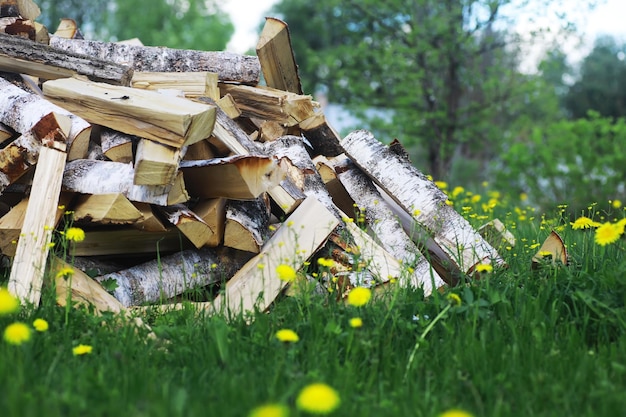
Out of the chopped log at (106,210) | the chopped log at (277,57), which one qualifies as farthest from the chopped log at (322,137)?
the chopped log at (106,210)

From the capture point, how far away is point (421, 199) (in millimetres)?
3465

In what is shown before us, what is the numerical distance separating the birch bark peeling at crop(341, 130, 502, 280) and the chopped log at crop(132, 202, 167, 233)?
1259mm

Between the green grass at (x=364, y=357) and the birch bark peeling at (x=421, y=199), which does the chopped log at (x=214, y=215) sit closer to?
the green grass at (x=364, y=357)

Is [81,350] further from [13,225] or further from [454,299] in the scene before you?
[454,299]

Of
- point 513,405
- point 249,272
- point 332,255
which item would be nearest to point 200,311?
point 249,272

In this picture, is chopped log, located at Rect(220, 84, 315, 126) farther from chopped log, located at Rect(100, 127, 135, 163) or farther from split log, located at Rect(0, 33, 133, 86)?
chopped log, located at Rect(100, 127, 135, 163)

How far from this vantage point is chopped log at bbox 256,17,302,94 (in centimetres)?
422

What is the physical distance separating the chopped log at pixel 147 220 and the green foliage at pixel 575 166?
19.2 feet

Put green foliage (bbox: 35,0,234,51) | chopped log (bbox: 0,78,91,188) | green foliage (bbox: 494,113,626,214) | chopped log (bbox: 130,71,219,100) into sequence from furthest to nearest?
green foliage (bbox: 35,0,234,51) → green foliage (bbox: 494,113,626,214) → chopped log (bbox: 130,71,219,100) → chopped log (bbox: 0,78,91,188)

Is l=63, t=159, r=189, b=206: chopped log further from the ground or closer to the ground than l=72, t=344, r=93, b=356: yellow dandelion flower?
further from the ground

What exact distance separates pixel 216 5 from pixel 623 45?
18.4m

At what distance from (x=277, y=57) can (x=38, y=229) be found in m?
2.11

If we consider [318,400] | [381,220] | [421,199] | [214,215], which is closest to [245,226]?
[214,215]

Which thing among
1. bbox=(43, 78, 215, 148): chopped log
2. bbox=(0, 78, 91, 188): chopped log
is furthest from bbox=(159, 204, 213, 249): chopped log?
bbox=(0, 78, 91, 188): chopped log
